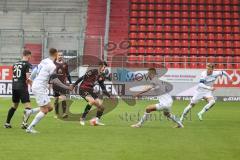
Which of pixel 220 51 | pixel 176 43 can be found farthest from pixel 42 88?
pixel 220 51

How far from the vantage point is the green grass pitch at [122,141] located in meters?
10.5

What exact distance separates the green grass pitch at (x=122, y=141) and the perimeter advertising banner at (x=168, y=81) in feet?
40.4

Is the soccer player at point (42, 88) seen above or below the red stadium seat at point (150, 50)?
below

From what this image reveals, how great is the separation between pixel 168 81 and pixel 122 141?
60.8 ft

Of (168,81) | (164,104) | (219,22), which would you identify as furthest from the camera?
(219,22)

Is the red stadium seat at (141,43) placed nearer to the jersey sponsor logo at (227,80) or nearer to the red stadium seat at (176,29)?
the red stadium seat at (176,29)

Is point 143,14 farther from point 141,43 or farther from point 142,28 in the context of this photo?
point 141,43

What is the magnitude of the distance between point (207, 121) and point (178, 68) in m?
12.9

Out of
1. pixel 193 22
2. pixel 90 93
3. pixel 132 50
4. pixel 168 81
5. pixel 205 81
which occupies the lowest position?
pixel 168 81

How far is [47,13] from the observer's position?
124 ft

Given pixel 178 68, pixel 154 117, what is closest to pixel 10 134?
pixel 154 117

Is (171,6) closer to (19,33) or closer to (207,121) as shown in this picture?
(19,33)

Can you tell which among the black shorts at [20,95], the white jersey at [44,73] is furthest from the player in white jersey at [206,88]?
the white jersey at [44,73]

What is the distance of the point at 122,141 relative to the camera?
1268cm
